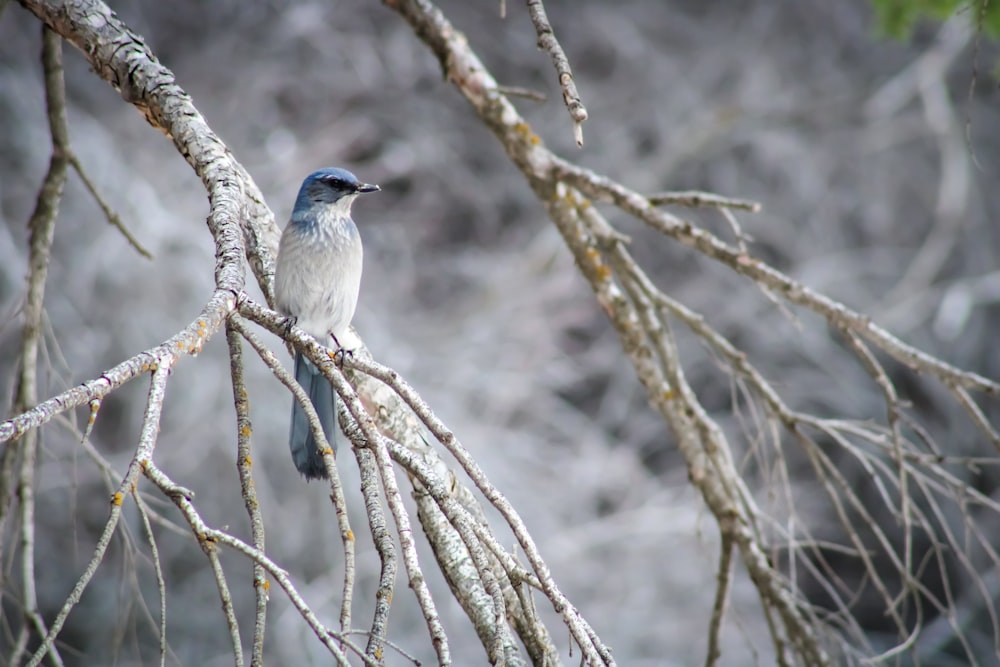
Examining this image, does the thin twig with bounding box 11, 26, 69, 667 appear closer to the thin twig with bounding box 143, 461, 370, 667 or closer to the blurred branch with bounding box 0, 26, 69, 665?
the blurred branch with bounding box 0, 26, 69, 665

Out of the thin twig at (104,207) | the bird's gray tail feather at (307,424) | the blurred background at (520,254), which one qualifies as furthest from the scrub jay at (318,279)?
the blurred background at (520,254)

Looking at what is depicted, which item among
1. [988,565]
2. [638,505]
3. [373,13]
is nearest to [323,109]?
[373,13]

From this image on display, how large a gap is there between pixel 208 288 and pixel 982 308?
17.6 feet

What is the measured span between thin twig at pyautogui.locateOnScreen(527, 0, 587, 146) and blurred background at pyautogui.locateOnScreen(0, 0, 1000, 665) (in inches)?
111

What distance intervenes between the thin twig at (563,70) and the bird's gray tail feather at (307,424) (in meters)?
0.70

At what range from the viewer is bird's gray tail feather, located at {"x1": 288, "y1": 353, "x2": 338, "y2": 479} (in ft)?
5.45

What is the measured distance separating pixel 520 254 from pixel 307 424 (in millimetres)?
4883

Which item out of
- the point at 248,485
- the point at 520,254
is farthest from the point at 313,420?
the point at 520,254

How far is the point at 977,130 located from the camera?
6.70 meters

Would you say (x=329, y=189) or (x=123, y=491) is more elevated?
(x=329, y=189)

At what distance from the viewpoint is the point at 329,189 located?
2.44 metres

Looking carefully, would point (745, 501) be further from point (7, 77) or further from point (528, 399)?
point (7, 77)

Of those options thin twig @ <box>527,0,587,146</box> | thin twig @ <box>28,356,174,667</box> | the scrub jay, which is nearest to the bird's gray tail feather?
the scrub jay

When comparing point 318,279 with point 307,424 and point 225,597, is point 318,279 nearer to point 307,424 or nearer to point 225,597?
point 307,424
